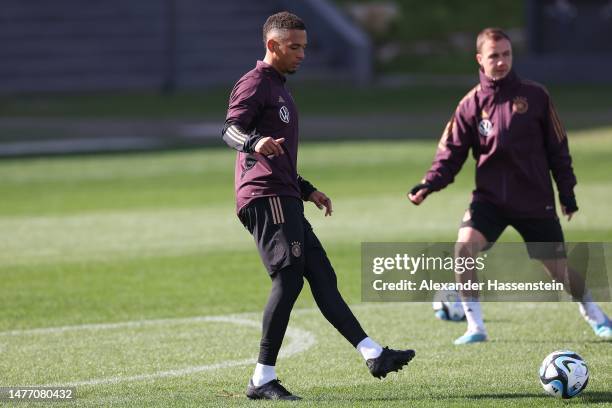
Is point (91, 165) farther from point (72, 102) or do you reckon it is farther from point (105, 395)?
point (105, 395)

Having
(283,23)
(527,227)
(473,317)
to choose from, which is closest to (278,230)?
(283,23)

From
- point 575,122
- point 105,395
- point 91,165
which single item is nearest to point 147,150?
point 91,165

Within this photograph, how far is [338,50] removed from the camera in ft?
126

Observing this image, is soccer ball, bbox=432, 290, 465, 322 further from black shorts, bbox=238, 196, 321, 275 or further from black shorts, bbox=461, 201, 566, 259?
black shorts, bbox=238, 196, 321, 275

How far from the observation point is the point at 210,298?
10703 mm

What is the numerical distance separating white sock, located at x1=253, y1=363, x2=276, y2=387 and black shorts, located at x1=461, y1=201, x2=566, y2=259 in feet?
7.68

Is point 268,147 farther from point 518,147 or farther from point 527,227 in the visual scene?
point 527,227

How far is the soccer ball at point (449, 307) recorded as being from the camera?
31.0ft

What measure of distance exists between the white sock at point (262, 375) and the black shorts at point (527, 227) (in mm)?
2340

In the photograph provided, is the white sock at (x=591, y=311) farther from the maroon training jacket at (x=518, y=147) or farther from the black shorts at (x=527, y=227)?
the maroon training jacket at (x=518, y=147)

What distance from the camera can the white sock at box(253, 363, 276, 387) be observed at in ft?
22.3

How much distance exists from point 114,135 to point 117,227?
1254cm

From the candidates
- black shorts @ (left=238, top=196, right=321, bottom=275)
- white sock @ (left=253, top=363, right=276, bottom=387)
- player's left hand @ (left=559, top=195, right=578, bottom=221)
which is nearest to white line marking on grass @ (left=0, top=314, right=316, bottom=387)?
white sock @ (left=253, top=363, right=276, bottom=387)

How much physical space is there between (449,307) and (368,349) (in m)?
2.88
